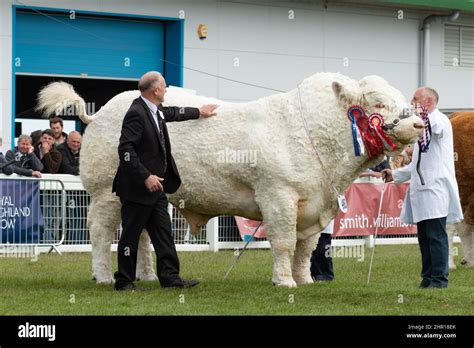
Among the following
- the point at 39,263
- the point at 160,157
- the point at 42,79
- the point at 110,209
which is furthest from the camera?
the point at 42,79

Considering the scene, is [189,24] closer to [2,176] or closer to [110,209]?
[2,176]

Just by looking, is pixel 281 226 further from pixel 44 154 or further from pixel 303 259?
pixel 44 154

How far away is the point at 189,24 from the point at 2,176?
12447 mm

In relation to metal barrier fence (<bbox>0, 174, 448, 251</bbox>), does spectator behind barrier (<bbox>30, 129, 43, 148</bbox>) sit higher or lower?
higher

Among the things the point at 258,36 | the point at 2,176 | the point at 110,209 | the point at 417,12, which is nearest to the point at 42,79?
the point at 258,36

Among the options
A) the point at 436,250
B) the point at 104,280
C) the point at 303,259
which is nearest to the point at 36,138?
the point at 104,280

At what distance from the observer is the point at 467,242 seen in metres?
16.9

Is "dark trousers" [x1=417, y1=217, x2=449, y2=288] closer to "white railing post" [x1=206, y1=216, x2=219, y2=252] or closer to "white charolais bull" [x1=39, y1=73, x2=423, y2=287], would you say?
"white charolais bull" [x1=39, y1=73, x2=423, y2=287]

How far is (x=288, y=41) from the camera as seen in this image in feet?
105

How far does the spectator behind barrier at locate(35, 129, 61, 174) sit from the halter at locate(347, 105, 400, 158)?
8848mm

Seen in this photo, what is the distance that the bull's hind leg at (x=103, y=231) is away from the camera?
13328 millimetres

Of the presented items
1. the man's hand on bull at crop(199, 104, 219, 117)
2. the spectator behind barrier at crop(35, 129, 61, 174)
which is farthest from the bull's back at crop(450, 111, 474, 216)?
the spectator behind barrier at crop(35, 129, 61, 174)

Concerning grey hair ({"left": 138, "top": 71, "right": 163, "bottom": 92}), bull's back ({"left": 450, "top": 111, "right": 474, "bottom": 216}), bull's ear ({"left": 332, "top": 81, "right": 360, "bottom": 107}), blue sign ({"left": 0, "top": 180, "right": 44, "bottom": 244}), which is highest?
grey hair ({"left": 138, "top": 71, "right": 163, "bottom": 92})

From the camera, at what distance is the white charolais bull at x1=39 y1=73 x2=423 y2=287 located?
12.6m
